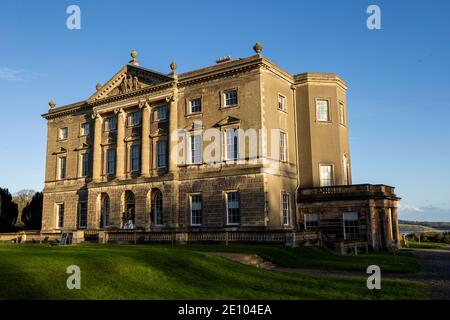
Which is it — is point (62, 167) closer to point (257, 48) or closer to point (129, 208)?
point (129, 208)

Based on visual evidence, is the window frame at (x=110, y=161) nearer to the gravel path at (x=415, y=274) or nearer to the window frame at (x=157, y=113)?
the window frame at (x=157, y=113)

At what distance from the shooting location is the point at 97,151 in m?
39.5

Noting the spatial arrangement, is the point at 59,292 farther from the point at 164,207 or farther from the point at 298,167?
the point at 298,167

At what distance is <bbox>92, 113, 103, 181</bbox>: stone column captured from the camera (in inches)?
1547

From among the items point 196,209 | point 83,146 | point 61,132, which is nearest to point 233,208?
point 196,209

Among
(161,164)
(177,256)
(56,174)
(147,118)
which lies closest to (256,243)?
(177,256)

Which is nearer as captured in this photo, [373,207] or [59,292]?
[59,292]

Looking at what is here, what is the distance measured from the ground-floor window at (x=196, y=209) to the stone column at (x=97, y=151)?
1081 centimetres

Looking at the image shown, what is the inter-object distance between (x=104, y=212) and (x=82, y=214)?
3261 mm

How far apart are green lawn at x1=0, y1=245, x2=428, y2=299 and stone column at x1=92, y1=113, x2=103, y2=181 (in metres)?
24.3

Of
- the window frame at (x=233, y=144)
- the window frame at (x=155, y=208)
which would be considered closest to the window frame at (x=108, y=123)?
the window frame at (x=155, y=208)
